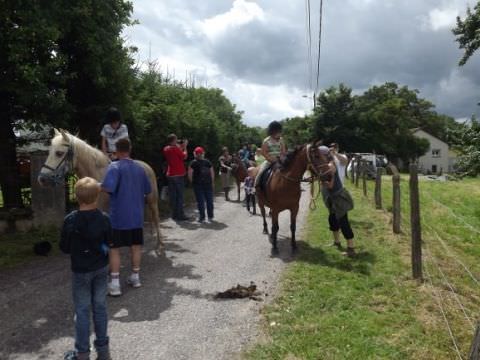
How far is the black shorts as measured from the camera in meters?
5.43

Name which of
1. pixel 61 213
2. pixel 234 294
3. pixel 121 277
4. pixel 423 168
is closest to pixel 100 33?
pixel 61 213

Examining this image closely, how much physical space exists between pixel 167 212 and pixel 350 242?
23.0 ft

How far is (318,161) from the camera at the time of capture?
7121mm

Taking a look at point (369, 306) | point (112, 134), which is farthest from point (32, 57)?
point (369, 306)

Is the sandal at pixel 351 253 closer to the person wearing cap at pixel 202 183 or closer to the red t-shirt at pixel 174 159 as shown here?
the person wearing cap at pixel 202 183

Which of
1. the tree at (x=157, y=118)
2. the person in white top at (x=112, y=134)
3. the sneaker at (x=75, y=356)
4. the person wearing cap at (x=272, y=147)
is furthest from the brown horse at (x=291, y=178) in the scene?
the tree at (x=157, y=118)

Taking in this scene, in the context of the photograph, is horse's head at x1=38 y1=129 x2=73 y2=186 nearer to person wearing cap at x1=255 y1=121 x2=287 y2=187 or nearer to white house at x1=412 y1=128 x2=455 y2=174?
person wearing cap at x1=255 y1=121 x2=287 y2=187

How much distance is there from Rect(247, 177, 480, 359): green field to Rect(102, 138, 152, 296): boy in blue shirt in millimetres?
2059

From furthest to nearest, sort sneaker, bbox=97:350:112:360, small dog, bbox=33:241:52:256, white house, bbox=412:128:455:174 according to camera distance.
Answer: white house, bbox=412:128:455:174 → small dog, bbox=33:241:52:256 → sneaker, bbox=97:350:112:360

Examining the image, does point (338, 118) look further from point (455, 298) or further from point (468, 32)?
point (455, 298)

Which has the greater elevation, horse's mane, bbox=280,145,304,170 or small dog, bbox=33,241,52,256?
horse's mane, bbox=280,145,304,170

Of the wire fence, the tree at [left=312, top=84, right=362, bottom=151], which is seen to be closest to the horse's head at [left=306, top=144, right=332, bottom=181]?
the wire fence

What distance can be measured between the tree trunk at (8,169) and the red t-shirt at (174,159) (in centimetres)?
371

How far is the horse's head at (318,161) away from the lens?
698 cm
